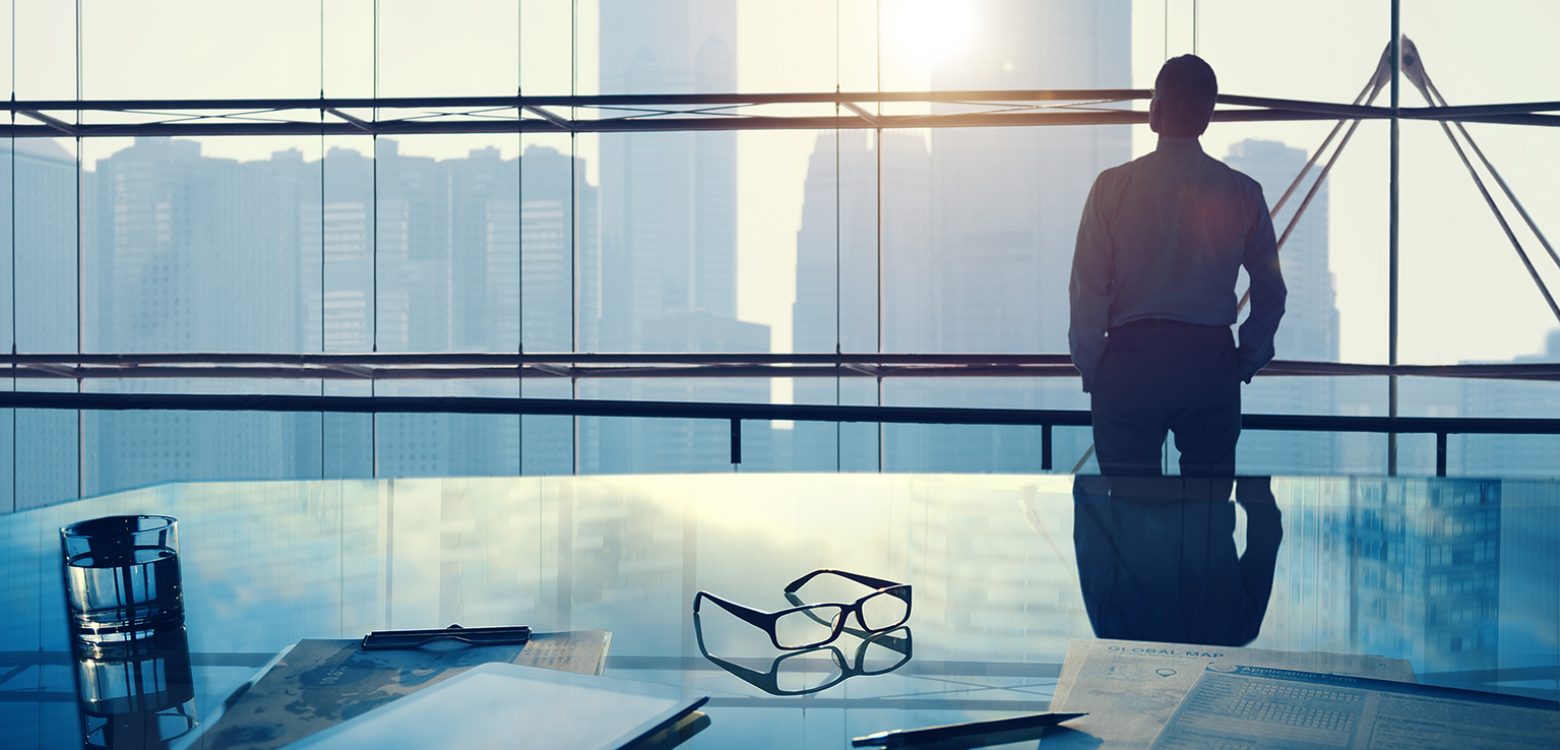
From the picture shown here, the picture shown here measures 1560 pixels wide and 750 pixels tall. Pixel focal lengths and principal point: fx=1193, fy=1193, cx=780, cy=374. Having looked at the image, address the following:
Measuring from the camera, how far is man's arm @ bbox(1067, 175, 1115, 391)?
1.51 meters

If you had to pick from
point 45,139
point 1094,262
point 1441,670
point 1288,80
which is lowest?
point 1441,670

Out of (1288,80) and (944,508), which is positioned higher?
(1288,80)

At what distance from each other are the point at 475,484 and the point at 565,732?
705 mm

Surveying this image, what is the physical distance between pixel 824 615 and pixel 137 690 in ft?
1.11

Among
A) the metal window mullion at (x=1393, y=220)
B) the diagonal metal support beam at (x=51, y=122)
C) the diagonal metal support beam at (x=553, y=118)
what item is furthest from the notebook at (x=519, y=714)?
the diagonal metal support beam at (x=51, y=122)

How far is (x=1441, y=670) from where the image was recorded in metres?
0.58

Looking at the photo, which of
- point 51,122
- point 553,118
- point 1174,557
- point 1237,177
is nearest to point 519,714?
point 1174,557

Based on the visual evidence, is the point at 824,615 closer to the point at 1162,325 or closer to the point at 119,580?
the point at 119,580

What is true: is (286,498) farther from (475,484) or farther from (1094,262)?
(1094,262)

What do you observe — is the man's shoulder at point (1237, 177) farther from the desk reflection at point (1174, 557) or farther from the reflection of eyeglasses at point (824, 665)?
the reflection of eyeglasses at point (824, 665)

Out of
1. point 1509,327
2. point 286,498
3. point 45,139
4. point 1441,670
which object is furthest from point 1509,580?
point 1509,327

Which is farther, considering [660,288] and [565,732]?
[660,288]

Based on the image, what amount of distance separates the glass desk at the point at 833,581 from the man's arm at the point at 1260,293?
44cm

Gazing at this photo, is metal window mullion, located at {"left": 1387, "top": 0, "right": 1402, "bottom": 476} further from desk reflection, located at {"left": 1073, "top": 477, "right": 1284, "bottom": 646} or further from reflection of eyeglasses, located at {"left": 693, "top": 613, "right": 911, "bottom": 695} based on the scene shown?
reflection of eyeglasses, located at {"left": 693, "top": 613, "right": 911, "bottom": 695}
